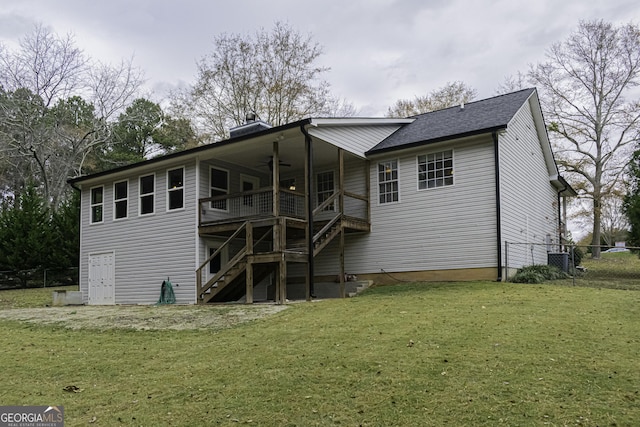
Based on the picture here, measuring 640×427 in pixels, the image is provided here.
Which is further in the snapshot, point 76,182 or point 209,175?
point 76,182

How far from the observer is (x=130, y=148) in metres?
39.7

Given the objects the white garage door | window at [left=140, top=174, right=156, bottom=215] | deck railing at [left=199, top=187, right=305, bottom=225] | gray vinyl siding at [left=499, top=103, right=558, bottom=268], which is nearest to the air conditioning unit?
gray vinyl siding at [left=499, top=103, right=558, bottom=268]

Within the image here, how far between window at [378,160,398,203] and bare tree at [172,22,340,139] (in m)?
15.2

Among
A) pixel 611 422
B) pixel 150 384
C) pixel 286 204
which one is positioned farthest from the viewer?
pixel 286 204

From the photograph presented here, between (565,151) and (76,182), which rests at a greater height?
(565,151)

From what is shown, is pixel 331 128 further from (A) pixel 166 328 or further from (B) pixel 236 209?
(A) pixel 166 328

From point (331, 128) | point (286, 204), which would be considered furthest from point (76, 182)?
point (331, 128)

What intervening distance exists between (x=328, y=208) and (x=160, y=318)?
300 inches

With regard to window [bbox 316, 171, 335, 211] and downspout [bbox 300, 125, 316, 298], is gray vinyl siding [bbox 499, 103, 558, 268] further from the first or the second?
window [bbox 316, 171, 335, 211]

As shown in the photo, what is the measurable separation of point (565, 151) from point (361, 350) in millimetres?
30250

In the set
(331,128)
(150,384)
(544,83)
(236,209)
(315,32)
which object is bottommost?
(150,384)

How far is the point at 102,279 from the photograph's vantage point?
1928 centimetres

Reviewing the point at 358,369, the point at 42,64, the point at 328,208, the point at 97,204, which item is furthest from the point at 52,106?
the point at 358,369

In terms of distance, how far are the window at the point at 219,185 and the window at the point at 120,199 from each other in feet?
12.8
